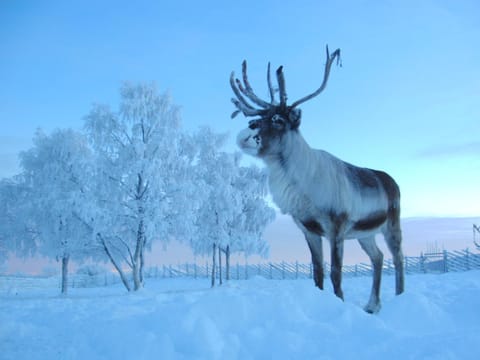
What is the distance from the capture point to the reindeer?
4.09 meters

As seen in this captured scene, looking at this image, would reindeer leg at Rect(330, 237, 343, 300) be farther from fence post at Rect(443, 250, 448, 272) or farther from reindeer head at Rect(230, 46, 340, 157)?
fence post at Rect(443, 250, 448, 272)

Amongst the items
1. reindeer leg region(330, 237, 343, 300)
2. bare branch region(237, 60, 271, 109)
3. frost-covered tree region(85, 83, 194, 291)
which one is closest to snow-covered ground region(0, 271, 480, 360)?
reindeer leg region(330, 237, 343, 300)

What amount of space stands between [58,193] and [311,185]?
1571 cm

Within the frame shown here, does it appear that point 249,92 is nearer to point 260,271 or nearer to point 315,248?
point 315,248

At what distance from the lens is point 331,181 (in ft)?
14.0

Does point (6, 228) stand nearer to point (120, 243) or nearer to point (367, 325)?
point (120, 243)

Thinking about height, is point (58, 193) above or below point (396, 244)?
above

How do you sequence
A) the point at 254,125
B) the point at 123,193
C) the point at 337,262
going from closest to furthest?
the point at 337,262 < the point at 254,125 < the point at 123,193

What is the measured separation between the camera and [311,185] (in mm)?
4188

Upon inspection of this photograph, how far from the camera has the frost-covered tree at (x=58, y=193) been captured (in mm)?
16188

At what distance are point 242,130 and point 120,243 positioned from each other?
15.3 metres

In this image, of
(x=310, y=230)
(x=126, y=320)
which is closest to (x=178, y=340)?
(x=126, y=320)

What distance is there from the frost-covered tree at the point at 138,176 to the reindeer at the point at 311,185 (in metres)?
11.2

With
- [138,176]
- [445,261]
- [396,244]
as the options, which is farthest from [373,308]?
[445,261]
